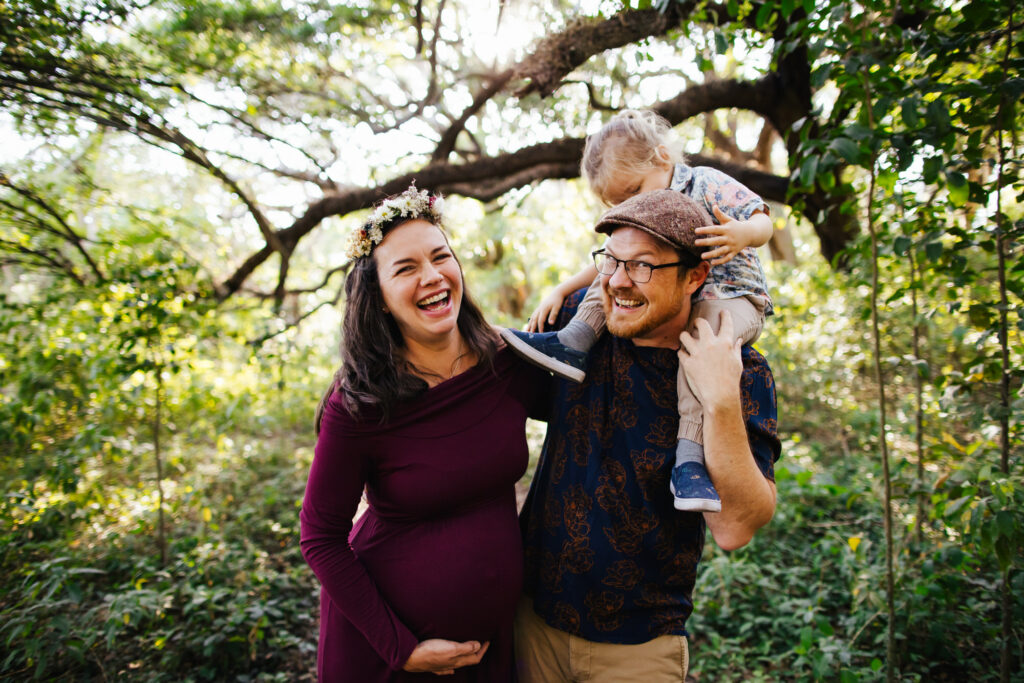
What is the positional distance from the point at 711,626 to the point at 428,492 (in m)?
2.62

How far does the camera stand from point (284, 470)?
541 centimetres

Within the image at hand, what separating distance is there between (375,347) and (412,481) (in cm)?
46

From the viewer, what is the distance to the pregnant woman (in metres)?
1.61

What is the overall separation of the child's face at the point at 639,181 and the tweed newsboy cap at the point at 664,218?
55cm

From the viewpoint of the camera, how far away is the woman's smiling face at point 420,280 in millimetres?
1699

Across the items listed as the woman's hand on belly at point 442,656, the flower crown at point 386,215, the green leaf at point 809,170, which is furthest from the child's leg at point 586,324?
the woman's hand on belly at point 442,656

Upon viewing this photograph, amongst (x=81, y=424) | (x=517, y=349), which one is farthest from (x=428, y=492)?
(x=81, y=424)

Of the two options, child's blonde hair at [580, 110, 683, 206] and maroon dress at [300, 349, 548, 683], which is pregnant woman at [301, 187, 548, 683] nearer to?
maroon dress at [300, 349, 548, 683]

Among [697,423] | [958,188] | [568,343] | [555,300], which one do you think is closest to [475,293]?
[555,300]

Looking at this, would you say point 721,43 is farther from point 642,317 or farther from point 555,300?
point 642,317

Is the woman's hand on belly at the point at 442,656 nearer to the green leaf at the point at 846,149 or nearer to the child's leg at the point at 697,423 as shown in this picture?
the child's leg at the point at 697,423

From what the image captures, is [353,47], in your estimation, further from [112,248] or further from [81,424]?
[81,424]

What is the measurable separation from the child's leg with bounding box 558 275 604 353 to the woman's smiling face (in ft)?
1.26

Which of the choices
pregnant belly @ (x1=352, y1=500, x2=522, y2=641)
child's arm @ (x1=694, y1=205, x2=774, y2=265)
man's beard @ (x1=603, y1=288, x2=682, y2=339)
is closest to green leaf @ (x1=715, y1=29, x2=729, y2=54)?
child's arm @ (x1=694, y1=205, x2=774, y2=265)
